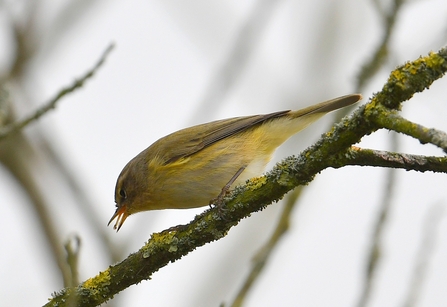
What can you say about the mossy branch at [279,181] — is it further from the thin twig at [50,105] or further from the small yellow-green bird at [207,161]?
the small yellow-green bird at [207,161]

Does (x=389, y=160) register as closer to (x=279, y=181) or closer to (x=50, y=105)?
(x=279, y=181)

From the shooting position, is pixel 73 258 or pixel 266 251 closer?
pixel 73 258

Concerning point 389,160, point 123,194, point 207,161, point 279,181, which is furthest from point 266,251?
point 123,194

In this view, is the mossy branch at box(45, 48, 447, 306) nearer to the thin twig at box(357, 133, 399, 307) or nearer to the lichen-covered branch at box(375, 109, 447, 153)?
the lichen-covered branch at box(375, 109, 447, 153)

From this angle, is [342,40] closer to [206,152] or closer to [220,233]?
[206,152]

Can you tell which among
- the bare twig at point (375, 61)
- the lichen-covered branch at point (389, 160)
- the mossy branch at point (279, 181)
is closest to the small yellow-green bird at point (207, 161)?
the bare twig at point (375, 61)

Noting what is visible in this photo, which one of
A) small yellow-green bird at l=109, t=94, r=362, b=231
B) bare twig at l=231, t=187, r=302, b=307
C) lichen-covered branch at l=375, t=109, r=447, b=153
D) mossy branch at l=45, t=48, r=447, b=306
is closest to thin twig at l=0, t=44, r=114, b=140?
mossy branch at l=45, t=48, r=447, b=306

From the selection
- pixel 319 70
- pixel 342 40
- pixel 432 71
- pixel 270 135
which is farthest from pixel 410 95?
pixel 342 40
